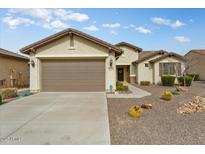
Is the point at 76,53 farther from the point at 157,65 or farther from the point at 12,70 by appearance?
the point at 157,65

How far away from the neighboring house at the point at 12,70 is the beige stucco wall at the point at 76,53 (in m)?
4.46

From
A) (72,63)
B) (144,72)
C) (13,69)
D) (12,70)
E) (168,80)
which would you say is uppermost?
(72,63)

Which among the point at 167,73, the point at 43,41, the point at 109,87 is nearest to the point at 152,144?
the point at 109,87

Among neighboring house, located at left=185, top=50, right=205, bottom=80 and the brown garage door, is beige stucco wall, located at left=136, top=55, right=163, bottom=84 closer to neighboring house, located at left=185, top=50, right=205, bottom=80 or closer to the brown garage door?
neighboring house, located at left=185, top=50, right=205, bottom=80

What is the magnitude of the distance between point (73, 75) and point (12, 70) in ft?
25.4

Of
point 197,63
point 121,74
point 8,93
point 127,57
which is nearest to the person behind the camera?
point 8,93

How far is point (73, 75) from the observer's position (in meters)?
13.3

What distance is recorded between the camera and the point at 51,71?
13.4 meters

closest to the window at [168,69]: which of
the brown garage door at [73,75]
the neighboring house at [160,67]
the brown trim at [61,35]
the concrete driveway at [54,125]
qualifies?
the neighboring house at [160,67]

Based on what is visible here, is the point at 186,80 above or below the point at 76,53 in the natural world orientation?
below

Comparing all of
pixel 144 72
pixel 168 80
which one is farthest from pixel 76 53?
pixel 144 72

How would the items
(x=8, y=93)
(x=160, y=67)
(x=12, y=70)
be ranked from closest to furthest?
(x=8, y=93) < (x=12, y=70) < (x=160, y=67)

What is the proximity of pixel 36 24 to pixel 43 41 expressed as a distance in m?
1.88

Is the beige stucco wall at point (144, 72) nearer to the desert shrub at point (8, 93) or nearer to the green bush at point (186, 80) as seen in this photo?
the green bush at point (186, 80)
